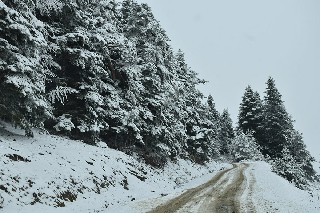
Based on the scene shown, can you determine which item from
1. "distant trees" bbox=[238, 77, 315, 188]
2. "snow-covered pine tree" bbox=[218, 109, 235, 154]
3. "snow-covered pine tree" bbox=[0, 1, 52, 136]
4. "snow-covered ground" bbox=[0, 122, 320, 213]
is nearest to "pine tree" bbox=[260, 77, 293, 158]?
"distant trees" bbox=[238, 77, 315, 188]

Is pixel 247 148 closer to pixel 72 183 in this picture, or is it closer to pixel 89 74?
pixel 89 74

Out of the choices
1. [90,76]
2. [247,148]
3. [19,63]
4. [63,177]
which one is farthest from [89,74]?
[247,148]

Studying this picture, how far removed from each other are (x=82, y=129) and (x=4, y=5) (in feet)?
29.6

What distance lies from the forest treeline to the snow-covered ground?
1.26 meters

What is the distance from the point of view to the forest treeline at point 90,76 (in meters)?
15.4

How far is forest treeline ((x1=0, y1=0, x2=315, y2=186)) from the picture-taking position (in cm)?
1545

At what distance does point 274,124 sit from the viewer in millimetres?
60688

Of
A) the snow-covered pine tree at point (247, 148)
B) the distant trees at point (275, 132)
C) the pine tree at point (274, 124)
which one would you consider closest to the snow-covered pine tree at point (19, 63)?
the distant trees at point (275, 132)

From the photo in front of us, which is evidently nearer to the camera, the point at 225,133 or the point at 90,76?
the point at 90,76

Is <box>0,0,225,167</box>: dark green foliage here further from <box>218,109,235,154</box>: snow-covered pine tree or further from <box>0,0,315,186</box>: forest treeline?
<box>218,109,235,154</box>: snow-covered pine tree

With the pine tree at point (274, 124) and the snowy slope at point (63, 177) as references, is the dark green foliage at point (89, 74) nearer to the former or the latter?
the snowy slope at point (63, 177)

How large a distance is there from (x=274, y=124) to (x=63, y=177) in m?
50.5

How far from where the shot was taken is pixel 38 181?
1430cm

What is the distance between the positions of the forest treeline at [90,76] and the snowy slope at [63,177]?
1.20 meters
